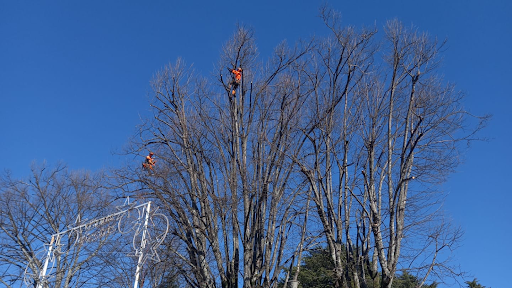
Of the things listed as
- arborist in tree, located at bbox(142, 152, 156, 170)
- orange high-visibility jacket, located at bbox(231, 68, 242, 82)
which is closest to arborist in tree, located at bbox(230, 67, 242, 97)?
orange high-visibility jacket, located at bbox(231, 68, 242, 82)

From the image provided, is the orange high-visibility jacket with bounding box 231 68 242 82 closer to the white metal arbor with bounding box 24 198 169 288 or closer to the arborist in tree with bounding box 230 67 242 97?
the arborist in tree with bounding box 230 67 242 97

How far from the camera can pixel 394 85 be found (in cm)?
1227

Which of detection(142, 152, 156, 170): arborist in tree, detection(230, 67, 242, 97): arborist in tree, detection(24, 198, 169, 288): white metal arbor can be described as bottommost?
→ detection(24, 198, 169, 288): white metal arbor

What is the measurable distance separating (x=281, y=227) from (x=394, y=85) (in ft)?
15.2

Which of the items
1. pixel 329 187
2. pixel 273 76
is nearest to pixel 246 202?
pixel 329 187

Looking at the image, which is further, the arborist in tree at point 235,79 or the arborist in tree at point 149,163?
the arborist in tree at point 235,79

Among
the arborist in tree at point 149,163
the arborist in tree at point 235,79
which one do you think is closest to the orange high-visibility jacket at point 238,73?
the arborist in tree at point 235,79

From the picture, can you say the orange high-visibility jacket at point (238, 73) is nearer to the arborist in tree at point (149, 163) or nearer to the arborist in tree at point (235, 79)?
the arborist in tree at point (235, 79)

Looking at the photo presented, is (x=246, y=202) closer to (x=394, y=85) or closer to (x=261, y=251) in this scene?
(x=261, y=251)

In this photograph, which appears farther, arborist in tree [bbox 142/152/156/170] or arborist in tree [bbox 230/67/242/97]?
arborist in tree [bbox 230/67/242/97]

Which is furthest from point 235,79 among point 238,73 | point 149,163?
point 149,163

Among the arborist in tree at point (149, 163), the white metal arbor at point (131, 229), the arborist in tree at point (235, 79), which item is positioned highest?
the arborist in tree at point (235, 79)

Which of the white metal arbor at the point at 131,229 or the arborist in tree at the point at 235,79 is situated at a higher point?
the arborist in tree at the point at 235,79

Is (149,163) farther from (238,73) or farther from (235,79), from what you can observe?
(238,73)
